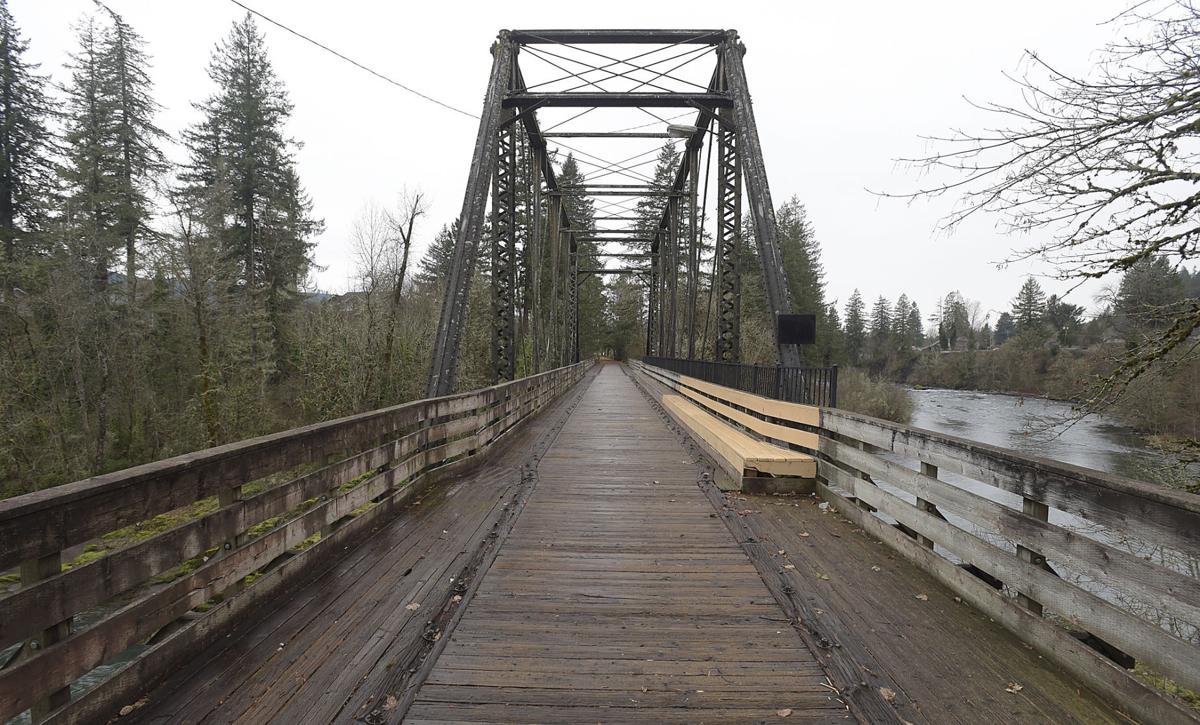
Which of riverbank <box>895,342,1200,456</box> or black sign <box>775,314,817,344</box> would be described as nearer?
riverbank <box>895,342,1200,456</box>

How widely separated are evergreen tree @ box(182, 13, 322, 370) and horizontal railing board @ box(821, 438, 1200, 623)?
25.8 m

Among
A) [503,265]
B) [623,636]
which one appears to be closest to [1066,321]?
[503,265]

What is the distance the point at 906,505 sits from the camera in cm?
380

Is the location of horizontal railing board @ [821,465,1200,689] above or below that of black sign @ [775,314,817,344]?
below

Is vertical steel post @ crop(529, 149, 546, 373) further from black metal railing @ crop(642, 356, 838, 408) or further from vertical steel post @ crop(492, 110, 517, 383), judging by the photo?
black metal railing @ crop(642, 356, 838, 408)

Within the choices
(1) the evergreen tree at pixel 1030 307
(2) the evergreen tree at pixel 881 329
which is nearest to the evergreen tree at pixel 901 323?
(2) the evergreen tree at pixel 881 329

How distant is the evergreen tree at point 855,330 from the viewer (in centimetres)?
8712

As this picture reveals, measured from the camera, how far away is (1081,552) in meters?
2.34

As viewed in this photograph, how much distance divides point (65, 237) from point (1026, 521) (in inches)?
854

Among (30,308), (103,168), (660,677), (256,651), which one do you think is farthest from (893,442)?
(103,168)

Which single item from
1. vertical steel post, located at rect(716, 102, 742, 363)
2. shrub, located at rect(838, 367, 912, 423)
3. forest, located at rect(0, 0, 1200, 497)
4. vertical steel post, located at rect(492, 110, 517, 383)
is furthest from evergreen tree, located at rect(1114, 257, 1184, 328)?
shrub, located at rect(838, 367, 912, 423)

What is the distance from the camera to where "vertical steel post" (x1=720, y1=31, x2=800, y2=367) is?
8039mm

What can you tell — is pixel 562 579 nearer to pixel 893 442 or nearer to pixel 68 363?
pixel 893 442

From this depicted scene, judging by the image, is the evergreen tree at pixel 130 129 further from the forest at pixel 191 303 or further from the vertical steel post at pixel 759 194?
the vertical steel post at pixel 759 194
